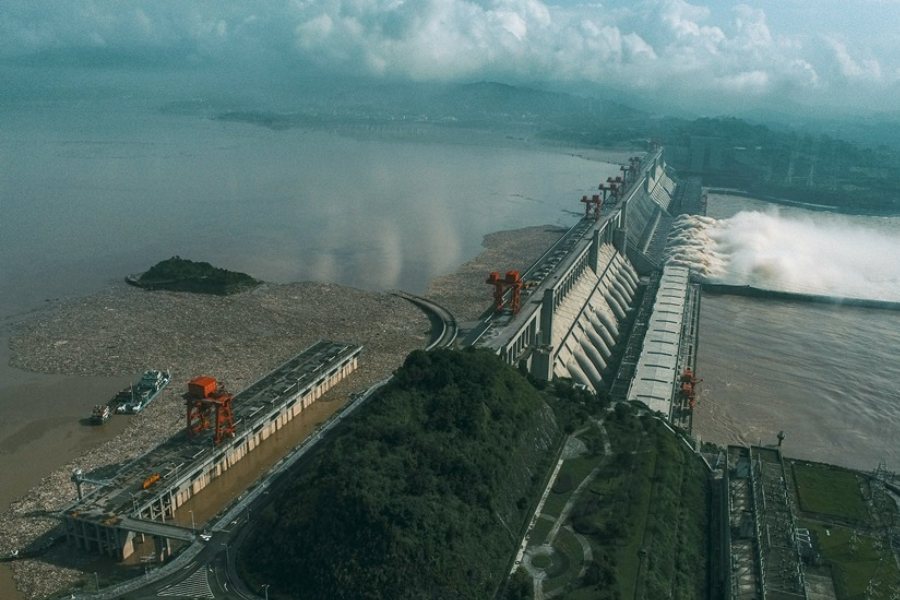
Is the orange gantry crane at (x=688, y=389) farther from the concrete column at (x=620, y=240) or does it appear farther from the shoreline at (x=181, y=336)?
the concrete column at (x=620, y=240)

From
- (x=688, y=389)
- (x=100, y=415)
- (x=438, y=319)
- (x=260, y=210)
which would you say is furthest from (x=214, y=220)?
(x=688, y=389)

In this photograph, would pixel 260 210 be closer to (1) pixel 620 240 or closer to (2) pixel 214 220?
(2) pixel 214 220

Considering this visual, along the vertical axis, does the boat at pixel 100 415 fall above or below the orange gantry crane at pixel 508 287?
below

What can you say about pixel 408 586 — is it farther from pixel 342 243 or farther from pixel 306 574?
pixel 342 243

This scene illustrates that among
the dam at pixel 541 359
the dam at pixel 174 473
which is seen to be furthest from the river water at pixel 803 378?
the dam at pixel 174 473

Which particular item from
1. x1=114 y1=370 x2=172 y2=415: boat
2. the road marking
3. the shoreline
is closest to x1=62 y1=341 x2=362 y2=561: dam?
the road marking

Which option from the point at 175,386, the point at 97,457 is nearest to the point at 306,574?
the point at 97,457
